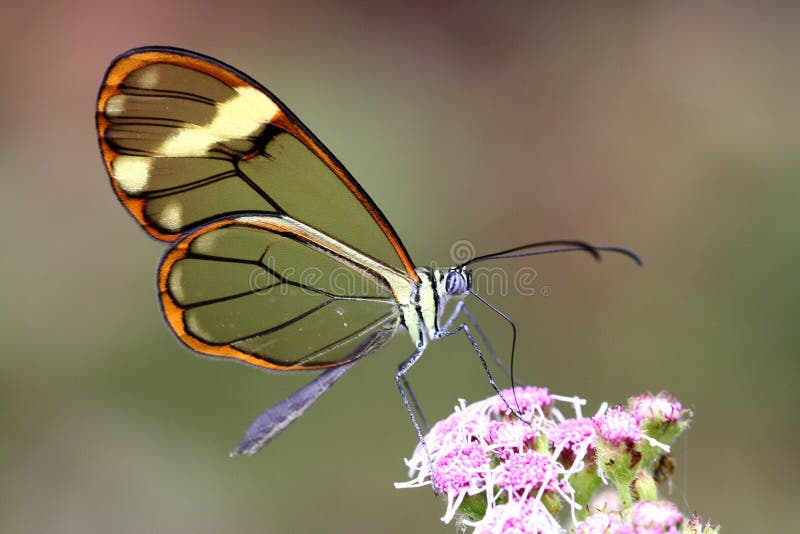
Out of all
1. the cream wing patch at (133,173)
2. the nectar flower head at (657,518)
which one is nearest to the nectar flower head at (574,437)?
the nectar flower head at (657,518)

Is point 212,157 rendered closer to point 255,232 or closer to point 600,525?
point 255,232

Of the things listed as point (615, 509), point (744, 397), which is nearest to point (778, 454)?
point (744, 397)

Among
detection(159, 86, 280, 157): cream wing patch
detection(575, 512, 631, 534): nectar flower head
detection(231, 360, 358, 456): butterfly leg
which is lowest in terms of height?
detection(575, 512, 631, 534): nectar flower head

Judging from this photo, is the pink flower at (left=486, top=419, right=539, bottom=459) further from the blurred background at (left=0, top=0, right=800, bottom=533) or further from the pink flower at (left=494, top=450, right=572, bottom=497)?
the blurred background at (left=0, top=0, right=800, bottom=533)

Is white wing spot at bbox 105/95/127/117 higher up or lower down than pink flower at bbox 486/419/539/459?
→ higher up

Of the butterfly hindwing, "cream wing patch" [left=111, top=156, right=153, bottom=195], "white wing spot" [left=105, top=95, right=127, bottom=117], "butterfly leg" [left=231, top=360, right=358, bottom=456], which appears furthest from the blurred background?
"white wing spot" [left=105, top=95, right=127, bottom=117]

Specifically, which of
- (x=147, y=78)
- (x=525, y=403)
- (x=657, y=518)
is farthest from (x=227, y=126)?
(x=657, y=518)
